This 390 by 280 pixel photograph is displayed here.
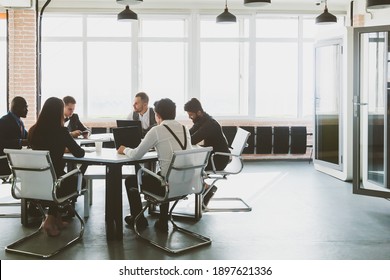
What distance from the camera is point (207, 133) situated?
5547 mm

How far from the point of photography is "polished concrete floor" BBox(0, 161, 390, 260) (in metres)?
4.07

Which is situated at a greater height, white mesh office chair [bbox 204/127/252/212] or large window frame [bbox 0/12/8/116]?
large window frame [bbox 0/12/8/116]

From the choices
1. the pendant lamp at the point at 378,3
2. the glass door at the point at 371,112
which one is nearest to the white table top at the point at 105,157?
the glass door at the point at 371,112

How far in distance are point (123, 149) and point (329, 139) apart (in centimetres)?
463

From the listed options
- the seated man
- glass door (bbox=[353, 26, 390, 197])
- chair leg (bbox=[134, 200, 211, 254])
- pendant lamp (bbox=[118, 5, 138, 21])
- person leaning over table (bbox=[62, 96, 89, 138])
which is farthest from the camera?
pendant lamp (bbox=[118, 5, 138, 21])

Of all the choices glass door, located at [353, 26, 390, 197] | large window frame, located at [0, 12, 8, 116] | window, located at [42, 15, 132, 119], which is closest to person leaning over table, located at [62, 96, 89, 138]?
window, located at [42, 15, 132, 119]

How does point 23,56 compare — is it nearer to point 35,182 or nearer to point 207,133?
point 207,133

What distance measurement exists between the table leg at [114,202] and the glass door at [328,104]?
448 centimetres

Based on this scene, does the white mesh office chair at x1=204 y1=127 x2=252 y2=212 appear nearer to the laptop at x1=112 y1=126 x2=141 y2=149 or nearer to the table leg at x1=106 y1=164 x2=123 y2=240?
the laptop at x1=112 y1=126 x2=141 y2=149

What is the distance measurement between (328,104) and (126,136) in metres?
4.60

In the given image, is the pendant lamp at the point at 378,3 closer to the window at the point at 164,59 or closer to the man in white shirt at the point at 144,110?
the man in white shirt at the point at 144,110

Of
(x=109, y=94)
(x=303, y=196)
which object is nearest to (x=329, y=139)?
(x=303, y=196)

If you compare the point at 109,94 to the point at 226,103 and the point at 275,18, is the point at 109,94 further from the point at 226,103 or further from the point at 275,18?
the point at 275,18

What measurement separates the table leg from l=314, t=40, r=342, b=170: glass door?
4.48m
